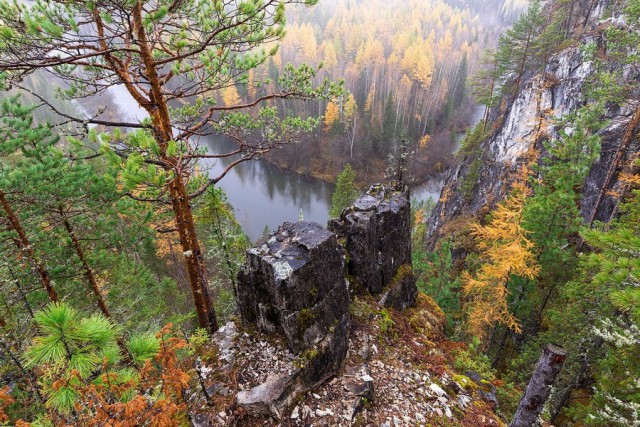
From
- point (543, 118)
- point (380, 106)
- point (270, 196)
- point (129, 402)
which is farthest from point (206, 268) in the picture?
point (380, 106)

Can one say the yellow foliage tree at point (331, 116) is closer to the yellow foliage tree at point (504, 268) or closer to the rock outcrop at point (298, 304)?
the yellow foliage tree at point (504, 268)

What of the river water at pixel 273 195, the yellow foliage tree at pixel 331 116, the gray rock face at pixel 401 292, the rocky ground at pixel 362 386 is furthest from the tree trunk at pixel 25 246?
the yellow foliage tree at pixel 331 116

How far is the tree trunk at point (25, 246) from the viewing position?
21.9 ft

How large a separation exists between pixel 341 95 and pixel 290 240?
375 centimetres

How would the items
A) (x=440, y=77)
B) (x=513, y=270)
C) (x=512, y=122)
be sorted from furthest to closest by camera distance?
1. (x=440, y=77)
2. (x=512, y=122)
3. (x=513, y=270)

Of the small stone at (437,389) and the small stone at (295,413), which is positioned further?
the small stone at (437,389)

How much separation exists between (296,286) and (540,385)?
14.1 ft

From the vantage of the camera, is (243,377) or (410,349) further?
(410,349)

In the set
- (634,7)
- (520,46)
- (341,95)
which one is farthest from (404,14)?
(341,95)

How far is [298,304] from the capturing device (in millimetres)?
6219

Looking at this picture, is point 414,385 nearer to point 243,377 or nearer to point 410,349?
point 410,349

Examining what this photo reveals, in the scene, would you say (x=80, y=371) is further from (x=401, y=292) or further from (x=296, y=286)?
(x=401, y=292)

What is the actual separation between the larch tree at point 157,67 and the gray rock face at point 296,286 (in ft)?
6.42

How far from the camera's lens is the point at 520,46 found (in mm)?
29453
